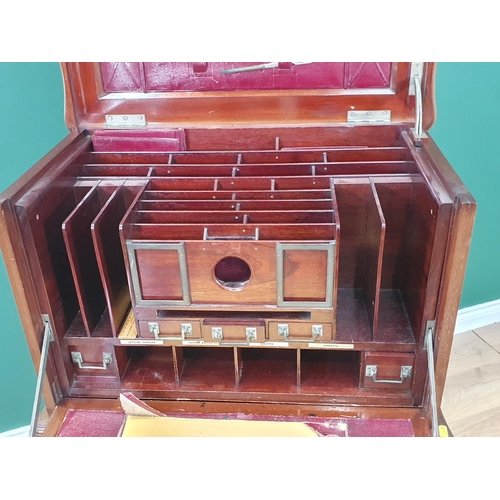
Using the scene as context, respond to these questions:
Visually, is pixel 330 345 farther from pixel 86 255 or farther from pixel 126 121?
pixel 126 121

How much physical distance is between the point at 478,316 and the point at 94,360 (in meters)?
1.93

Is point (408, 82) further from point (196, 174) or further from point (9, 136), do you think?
point (9, 136)

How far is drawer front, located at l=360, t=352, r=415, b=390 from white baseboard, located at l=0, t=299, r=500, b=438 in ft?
4.61

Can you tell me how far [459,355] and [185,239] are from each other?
180cm

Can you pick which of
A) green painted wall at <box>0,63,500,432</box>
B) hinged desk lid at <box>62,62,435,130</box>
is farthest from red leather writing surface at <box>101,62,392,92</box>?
green painted wall at <box>0,63,500,432</box>

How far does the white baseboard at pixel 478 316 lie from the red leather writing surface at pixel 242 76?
1464 millimetres

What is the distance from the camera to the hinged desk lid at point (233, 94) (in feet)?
4.70

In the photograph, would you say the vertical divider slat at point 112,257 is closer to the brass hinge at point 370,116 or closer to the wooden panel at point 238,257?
the wooden panel at point 238,257

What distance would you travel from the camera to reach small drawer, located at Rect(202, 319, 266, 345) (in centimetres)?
118

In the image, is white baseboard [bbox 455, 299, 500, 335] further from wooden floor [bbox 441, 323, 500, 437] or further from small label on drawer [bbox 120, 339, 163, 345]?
small label on drawer [bbox 120, 339, 163, 345]

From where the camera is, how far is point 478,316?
8.30 ft

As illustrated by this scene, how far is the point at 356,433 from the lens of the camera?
1.18 m

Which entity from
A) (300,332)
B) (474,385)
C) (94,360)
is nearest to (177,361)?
(94,360)

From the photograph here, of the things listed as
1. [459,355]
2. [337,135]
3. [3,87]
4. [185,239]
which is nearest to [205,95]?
[337,135]
